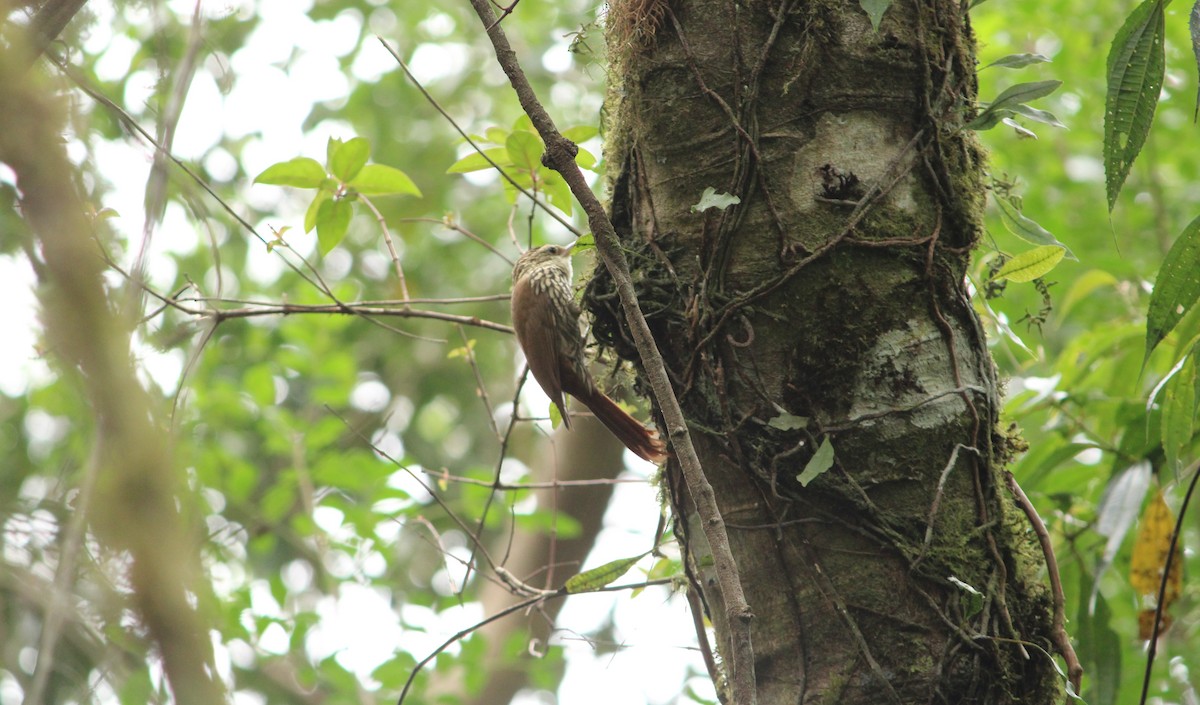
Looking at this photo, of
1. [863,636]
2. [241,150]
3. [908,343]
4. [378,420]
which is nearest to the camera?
[863,636]

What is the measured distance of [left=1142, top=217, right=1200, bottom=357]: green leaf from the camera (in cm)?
151

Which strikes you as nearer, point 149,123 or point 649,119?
point 649,119

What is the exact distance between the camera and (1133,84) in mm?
1506

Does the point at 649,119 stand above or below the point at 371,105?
below

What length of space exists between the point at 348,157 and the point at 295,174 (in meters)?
0.14

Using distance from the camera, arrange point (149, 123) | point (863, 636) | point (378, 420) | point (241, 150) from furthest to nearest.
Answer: point (241, 150), point (378, 420), point (149, 123), point (863, 636)

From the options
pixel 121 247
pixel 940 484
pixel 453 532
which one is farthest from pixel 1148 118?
pixel 453 532

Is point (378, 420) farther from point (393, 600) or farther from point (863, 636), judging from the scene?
point (863, 636)

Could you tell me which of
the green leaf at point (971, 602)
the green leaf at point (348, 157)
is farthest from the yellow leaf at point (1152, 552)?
the green leaf at point (348, 157)

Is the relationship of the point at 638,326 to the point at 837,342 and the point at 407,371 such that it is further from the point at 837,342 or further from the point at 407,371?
the point at 407,371

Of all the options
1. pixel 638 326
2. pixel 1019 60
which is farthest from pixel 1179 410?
pixel 638 326

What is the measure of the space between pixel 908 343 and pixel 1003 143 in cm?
462

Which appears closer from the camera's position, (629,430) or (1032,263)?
(1032,263)

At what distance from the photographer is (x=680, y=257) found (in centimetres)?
171
